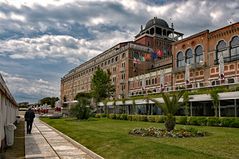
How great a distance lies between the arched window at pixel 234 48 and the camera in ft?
139

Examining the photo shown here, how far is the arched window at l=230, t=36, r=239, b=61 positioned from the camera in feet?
139

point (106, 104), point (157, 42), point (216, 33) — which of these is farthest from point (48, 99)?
point (216, 33)

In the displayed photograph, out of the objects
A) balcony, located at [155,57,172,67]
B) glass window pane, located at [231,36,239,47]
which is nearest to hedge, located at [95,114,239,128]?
glass window pane, located at [231,36,239,47]

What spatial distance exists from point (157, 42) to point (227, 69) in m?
44.5

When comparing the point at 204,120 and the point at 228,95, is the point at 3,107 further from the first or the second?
the point at 228,95

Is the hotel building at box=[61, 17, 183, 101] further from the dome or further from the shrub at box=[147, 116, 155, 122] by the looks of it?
the shrub at box=[147, 116, 155, 122]

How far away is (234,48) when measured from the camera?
142ft

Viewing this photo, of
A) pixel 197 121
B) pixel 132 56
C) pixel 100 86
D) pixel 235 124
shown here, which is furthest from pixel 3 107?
pixel 132 56

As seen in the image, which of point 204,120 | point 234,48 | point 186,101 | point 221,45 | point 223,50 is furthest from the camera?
point 221,45

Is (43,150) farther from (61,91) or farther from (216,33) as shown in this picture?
(61,91)

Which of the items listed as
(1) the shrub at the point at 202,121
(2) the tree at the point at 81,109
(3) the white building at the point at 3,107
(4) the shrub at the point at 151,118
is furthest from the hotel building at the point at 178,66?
(3) the white building at the point at 3,107

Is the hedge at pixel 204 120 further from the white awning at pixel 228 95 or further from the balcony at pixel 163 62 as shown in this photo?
the balcony at pixel 163 62

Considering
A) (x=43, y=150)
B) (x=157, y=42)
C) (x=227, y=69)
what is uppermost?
(x=157, y=42)

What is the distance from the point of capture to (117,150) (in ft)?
37.0
